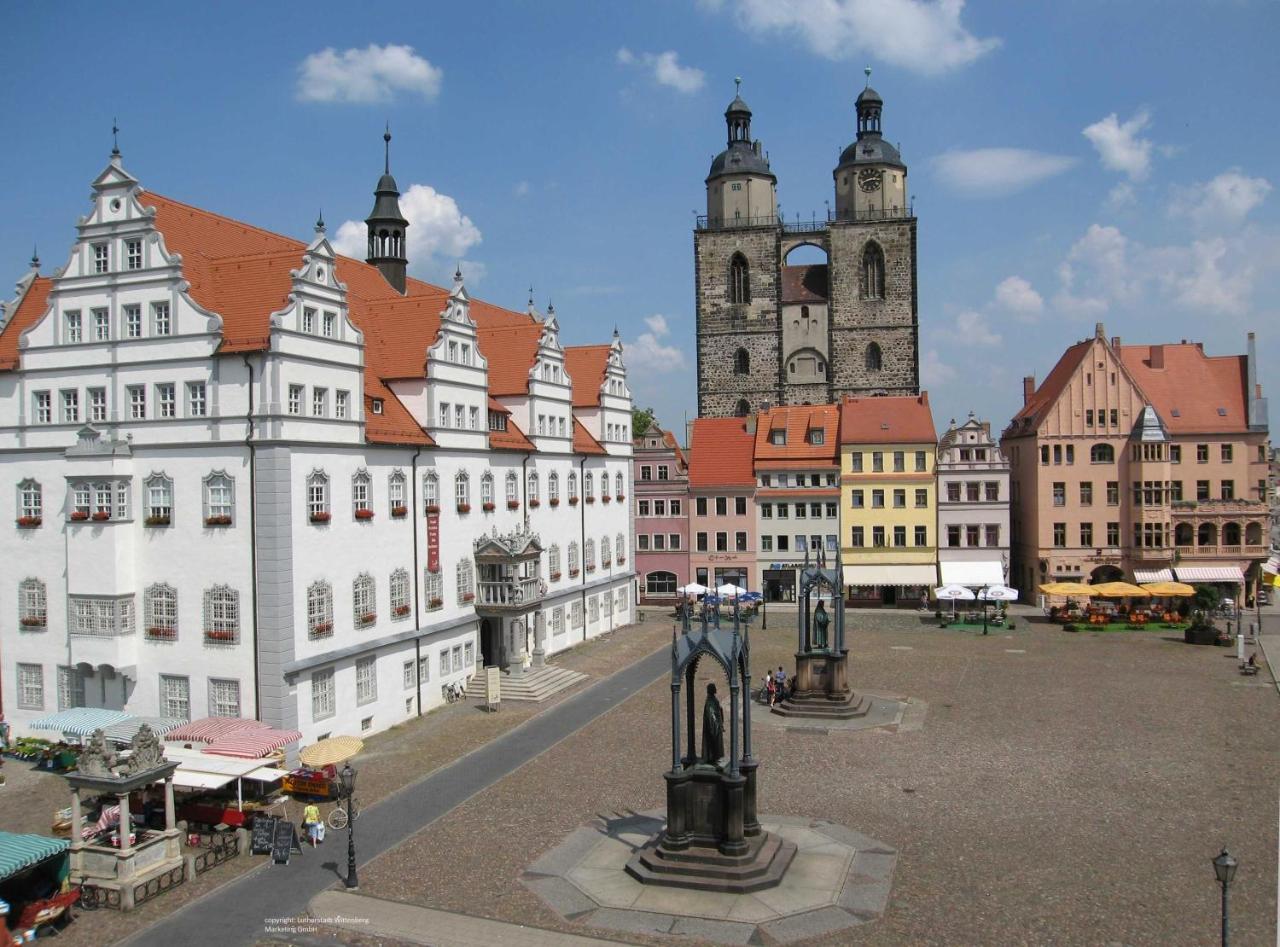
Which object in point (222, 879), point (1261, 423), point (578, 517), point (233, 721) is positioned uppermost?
point (1261, 423)

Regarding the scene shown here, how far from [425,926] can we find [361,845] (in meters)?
4.78

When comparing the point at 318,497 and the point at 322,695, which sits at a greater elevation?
the point at 318,497

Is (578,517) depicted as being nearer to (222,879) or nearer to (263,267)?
(263,267)

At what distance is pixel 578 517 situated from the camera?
50406 mm

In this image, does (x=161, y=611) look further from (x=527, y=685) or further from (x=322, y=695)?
(x=527, y=685)

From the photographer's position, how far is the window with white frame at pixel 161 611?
97.1ft

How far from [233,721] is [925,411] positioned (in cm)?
4638

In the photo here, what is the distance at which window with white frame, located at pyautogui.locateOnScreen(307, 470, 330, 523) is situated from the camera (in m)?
29.9

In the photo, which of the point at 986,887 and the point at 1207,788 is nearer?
the point at 986,887

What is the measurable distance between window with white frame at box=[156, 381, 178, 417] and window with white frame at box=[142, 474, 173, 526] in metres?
1.75

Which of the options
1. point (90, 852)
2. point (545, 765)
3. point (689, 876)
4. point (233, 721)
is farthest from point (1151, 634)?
point (90, 852)

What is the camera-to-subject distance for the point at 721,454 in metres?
64.9

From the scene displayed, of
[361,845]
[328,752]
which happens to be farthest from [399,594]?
[361,845]

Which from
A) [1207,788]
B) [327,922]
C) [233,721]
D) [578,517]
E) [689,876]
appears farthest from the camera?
[578,517]
